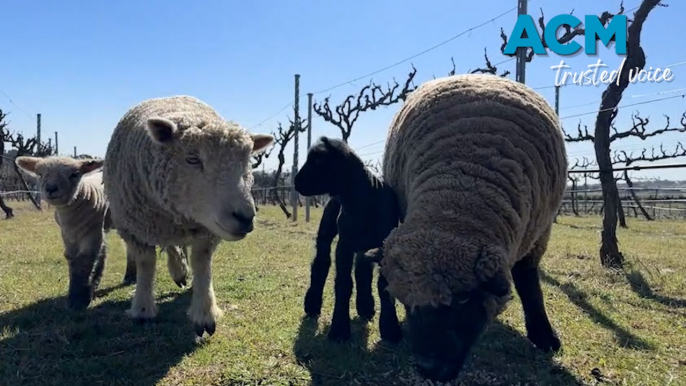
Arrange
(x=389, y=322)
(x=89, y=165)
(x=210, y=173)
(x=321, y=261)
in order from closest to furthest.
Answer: (x=210, y=173) → (x=389, y=322) → (x=321, y=261) → (x=89, y=165)

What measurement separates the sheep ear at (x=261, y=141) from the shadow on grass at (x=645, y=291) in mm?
4248

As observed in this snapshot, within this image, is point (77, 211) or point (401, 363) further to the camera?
point (77, 211)

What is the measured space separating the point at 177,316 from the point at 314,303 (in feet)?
4.17

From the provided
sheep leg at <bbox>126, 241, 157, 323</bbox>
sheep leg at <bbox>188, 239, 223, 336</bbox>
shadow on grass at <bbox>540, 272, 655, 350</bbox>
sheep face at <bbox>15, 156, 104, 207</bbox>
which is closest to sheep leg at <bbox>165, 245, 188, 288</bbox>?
sheep leg at <bbox>126, 241, 157, 323</bbox>

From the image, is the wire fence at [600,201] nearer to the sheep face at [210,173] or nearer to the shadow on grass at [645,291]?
the shadow on grass at [645,291]

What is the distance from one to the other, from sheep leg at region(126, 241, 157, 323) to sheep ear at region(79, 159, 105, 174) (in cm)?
155

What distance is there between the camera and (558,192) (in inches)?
150

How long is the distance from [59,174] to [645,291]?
21.1 ft

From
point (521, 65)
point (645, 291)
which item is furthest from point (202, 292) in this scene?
point (521, 65)

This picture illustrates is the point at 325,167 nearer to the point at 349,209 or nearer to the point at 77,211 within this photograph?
the point at 349,209

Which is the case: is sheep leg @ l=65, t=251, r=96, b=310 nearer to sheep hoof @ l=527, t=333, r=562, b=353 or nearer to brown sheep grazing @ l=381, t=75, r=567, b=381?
brown sheep grazing @ l=381, t=75, r=567, b=381

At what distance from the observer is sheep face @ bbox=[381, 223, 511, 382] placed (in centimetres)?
262

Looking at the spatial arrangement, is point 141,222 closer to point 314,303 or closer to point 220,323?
point 220,323

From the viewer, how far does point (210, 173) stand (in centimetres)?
354
